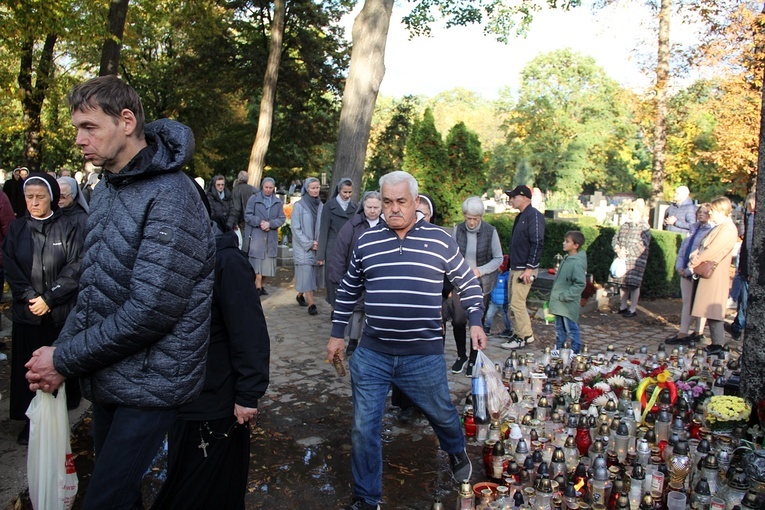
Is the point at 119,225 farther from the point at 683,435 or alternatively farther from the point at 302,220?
the point at 302,220

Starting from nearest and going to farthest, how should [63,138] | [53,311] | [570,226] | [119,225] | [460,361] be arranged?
[119,225] < [53,311] < [460,361] < [570,226] < [63,138]

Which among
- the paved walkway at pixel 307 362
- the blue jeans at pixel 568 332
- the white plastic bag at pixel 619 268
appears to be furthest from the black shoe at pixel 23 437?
the white plastic bag at pixel 619 268

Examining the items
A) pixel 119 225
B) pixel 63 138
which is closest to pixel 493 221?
pixel 119 225

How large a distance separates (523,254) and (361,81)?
5.22m

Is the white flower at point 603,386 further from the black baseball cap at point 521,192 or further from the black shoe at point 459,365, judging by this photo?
the black baseball cap at point 521,192

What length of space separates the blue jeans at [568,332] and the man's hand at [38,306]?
18.0ft

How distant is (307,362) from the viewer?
7.96 metres

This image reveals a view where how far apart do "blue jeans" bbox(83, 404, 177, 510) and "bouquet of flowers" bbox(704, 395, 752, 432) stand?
3919 millimetres

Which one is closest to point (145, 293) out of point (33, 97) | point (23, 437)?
point (23, 437)

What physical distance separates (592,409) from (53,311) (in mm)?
4193

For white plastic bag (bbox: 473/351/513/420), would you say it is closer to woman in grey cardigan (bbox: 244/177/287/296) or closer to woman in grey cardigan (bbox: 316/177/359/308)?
woman in grey cardigan (bbox: 316/177/359/308)

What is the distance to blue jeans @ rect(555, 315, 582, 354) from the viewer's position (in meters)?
7.96

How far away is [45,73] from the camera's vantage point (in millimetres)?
20844

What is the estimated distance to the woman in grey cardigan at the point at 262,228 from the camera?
11961mm
